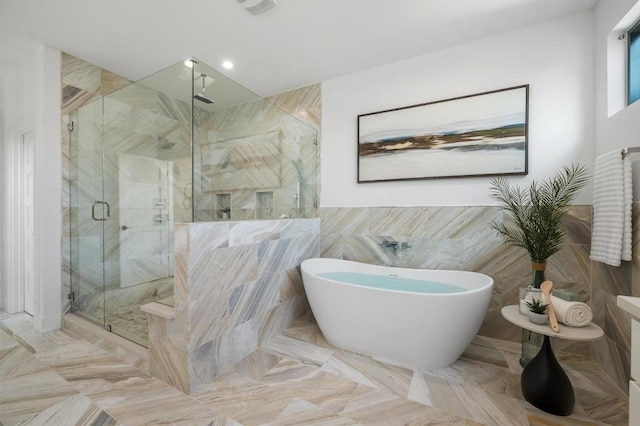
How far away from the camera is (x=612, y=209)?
1.62 meters

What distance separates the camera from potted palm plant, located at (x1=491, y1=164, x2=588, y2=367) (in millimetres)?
1773

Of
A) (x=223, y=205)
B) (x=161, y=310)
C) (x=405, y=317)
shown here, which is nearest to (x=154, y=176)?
(x=223, y=205)

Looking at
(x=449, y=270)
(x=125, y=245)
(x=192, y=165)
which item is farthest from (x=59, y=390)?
(x=449, y=270)

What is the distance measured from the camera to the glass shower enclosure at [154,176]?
2.22 meters

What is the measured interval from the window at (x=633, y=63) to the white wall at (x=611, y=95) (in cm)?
5

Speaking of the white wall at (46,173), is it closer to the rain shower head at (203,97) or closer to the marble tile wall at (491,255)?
the rain shower head at (203,97)

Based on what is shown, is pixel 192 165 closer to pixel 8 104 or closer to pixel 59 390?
pixel 59 390

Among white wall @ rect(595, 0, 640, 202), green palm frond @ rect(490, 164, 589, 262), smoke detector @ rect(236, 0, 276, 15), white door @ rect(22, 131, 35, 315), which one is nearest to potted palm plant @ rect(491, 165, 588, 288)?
green palm frond @ rect(490, 164, 589, 262)

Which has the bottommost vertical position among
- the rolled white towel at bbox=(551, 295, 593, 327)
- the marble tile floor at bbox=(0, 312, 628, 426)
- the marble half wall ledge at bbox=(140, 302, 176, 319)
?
the marble tile floor at bbox=(0, 312, 628, 426)

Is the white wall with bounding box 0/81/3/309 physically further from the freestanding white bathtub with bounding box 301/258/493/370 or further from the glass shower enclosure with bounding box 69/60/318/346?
the freestanding white bathtub with bounding box 301/258/493/370

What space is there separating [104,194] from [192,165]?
1.31 meters

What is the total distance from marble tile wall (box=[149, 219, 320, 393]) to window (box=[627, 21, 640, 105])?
104 inches

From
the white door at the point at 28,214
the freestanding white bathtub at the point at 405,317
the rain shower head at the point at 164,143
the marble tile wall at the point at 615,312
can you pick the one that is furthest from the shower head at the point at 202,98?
the marble tile wall at the point at 615,312

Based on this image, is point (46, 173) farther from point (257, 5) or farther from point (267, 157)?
point (257, 5)
